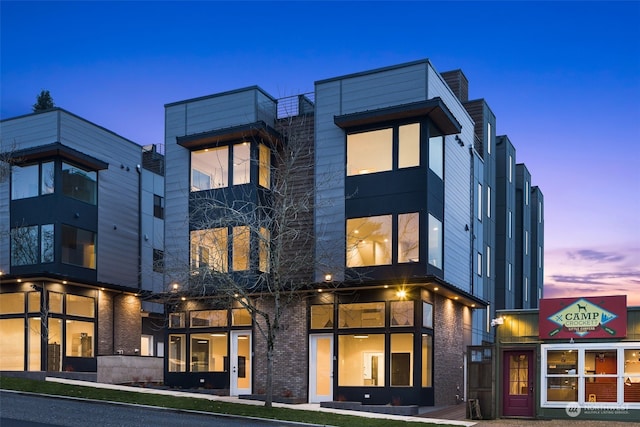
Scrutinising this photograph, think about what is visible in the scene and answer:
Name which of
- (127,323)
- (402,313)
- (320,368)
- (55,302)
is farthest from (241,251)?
(127,323)

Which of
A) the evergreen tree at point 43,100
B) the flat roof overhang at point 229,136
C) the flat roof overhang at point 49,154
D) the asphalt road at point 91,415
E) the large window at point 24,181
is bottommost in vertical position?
the asphalt road at point 91,415

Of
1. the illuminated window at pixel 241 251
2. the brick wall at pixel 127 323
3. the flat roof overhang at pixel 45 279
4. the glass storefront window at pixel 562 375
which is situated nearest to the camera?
the glass storefront window at pixel 562 375

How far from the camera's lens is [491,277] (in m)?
37.8

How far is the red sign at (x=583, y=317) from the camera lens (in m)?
20.9

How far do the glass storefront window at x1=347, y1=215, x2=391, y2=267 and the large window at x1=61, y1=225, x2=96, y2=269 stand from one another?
44.9ft

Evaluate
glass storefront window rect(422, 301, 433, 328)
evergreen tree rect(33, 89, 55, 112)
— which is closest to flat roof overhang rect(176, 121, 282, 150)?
glass storefront window rect(422, 301, 433, 328)

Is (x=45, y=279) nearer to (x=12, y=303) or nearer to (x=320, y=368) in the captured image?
(x=12, y=303)

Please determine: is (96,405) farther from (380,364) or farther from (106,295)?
(106,295)

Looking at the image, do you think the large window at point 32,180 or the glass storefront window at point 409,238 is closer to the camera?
the glass storefront window at point 409,238

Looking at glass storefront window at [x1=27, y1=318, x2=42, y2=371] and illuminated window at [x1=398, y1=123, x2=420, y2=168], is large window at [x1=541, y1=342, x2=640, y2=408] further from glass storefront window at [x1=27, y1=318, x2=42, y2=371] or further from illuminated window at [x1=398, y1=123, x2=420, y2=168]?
glass storefront window at [x1=27, y1=318, x2=42, y2=371]

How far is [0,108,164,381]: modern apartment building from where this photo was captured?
97.0ft

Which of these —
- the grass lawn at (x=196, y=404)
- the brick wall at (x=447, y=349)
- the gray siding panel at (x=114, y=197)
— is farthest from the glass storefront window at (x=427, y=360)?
the gray siding panel at (x=114, y=197)

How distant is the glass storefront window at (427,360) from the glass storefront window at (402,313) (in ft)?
2.61

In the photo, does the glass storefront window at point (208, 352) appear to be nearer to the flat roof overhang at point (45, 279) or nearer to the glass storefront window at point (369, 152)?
the flat roof overhang at point (45, 279)
